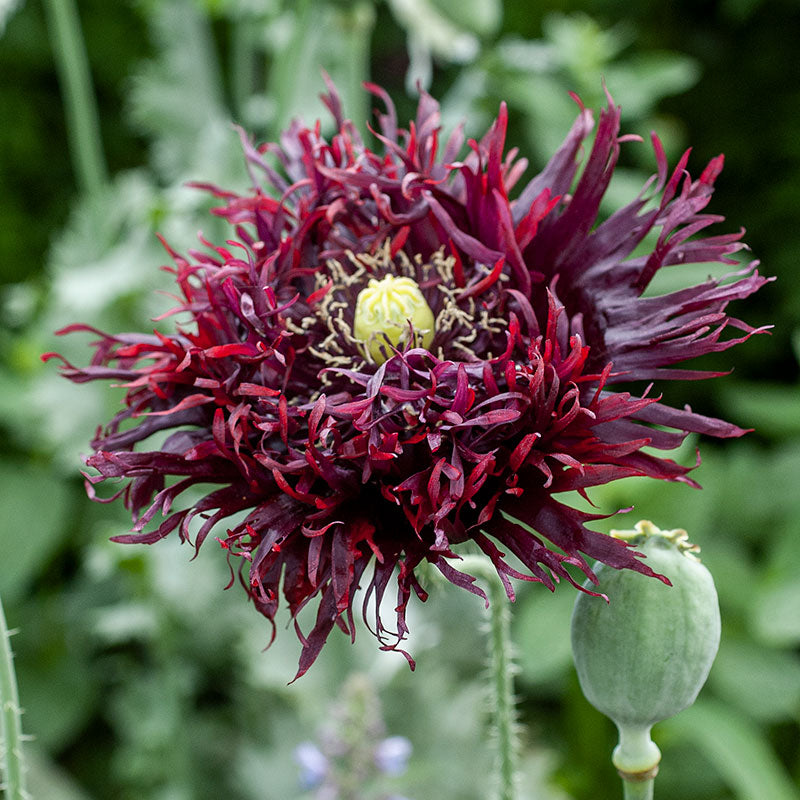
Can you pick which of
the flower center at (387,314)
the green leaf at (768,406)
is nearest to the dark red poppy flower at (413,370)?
the flower center at (387,314)

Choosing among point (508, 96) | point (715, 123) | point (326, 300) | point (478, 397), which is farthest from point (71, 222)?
point (478, 397)

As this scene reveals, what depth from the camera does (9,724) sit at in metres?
0.51

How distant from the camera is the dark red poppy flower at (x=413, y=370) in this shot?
0.51 m

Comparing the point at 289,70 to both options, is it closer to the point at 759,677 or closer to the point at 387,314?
the point at 387,314

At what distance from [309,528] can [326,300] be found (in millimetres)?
195

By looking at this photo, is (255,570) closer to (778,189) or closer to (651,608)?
(651,608)

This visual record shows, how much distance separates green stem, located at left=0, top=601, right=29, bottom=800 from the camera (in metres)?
0.50

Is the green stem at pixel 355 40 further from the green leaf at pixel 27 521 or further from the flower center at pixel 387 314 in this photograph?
the green leaf at pixel 27 521

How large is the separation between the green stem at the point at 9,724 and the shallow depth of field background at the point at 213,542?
0.52m

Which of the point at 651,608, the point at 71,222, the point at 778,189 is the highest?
the point at 71,222

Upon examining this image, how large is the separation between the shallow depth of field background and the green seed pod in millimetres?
456

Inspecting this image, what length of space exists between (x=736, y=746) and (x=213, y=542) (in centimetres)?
67

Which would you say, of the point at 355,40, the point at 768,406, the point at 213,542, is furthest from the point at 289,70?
the point at 768,406

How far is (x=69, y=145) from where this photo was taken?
2.08m
